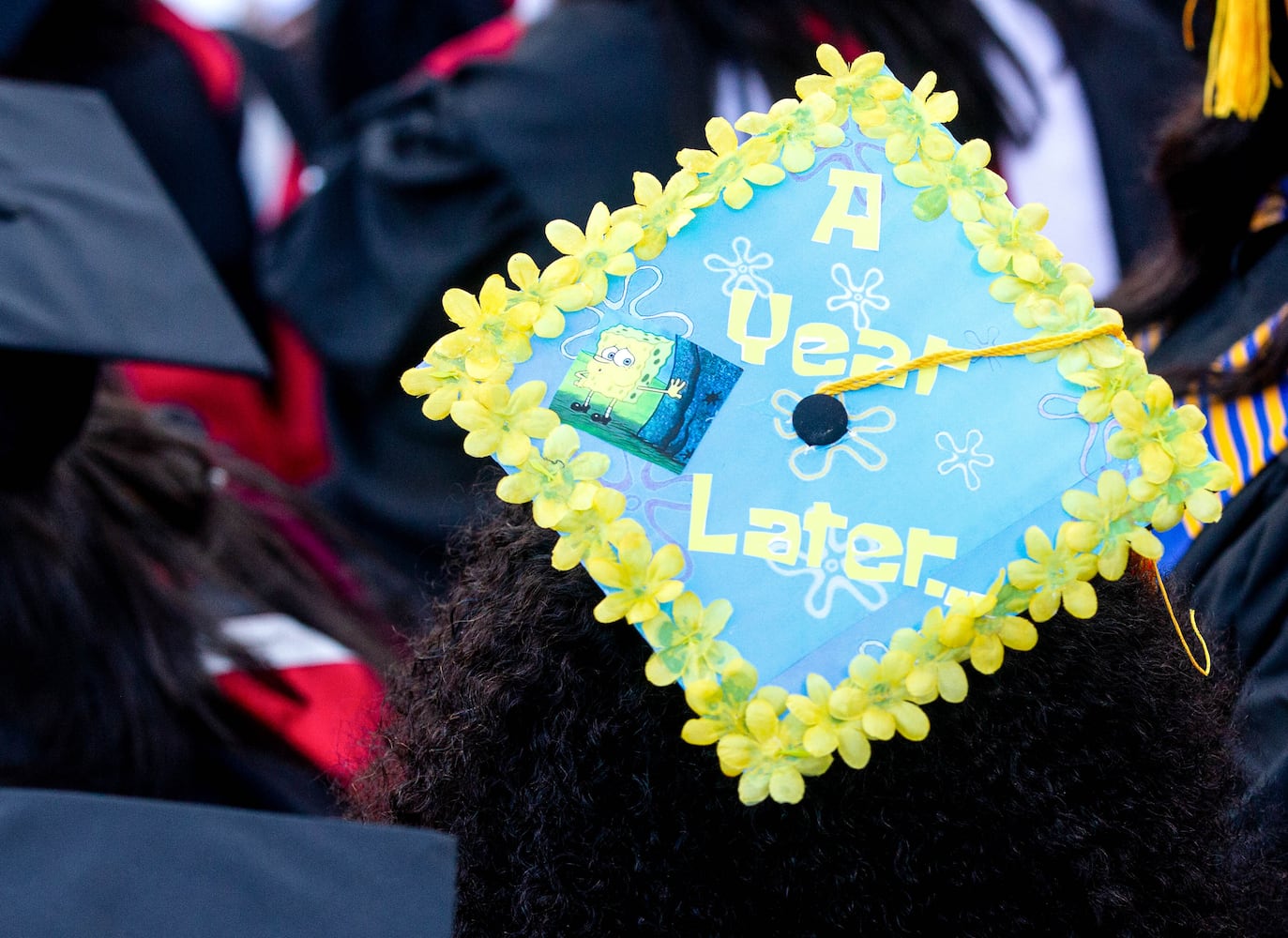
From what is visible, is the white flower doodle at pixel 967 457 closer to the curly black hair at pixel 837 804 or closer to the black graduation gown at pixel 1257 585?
the curly black hair at pixel 837 804

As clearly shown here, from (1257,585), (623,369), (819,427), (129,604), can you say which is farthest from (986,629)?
(129,604)

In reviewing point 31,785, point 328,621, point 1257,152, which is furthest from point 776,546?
point 328,621

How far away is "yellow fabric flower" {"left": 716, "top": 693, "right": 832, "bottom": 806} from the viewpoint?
0.66 m

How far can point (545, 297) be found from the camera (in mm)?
732

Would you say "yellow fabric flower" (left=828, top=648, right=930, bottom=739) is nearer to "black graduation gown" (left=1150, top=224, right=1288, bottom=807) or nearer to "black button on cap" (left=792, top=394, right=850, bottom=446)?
"black button on cap" (left=792, top=394, right=850, bottom=446)

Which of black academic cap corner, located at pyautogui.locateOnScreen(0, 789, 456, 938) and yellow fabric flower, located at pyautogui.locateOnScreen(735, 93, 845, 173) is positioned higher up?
yellow fabric flower, located at pyautogui.locateOnScreen(735, 93, 845, 173)

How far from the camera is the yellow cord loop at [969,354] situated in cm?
71

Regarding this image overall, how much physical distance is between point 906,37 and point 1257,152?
816 millimetres

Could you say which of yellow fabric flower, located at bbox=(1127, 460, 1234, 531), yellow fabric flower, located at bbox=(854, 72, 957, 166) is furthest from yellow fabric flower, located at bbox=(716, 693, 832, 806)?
yellow fabric flower, located at bbox=(854, 72, 957, 166)

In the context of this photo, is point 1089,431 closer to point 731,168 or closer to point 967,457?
point 967,457

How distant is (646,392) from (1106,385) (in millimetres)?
252

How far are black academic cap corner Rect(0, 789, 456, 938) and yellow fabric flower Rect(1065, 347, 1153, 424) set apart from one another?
16.5 inches

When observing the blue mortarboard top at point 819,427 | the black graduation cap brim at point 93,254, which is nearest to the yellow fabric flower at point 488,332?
the blue mortarboard top at point 819,427

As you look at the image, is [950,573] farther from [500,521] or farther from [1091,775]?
[500,521]
